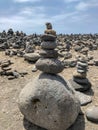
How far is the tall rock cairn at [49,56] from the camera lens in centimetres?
1155

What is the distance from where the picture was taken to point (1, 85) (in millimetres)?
15555

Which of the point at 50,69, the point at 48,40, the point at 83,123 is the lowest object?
the point at 83,123

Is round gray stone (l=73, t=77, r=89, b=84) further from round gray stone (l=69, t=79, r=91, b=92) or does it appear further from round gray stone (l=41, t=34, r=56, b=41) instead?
round gray stone (l=41, t=34, r=56, b=41)

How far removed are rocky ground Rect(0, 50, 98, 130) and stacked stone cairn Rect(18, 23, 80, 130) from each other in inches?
25.2

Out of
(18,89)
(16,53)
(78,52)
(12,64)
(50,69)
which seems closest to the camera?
(50,69)

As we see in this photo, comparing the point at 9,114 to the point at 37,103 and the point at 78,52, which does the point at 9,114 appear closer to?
the point at 37,103

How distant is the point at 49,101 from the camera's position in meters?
10.8

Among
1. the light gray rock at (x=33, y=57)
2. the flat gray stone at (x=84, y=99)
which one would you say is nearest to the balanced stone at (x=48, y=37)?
the flat gray stone at (x=84, y=99)

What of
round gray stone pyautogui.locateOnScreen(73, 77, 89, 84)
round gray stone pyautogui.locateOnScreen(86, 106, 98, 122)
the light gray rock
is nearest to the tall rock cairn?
round gray stone pyautogui.locateOnScreen(86, 106, 98, 122)

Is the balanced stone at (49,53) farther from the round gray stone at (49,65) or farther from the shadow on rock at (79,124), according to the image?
the shadow on rock at (79,124)

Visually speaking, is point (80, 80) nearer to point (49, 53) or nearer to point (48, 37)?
point (49, 53)

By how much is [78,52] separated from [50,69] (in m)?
14.0

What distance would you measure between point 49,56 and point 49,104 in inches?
82.3

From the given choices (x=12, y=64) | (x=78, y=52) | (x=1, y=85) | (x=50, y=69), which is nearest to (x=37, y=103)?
(x=50, y=69)
